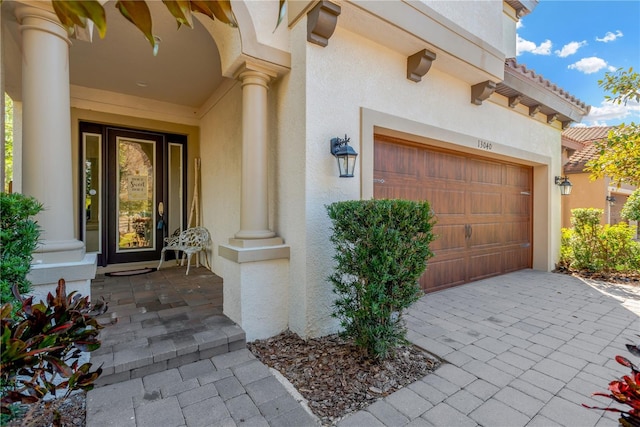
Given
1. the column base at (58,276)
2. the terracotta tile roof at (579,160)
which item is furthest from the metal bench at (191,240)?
the terracotta tile roof at (579,160)

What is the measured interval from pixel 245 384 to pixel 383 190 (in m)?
2.78

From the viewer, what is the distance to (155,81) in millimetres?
4680

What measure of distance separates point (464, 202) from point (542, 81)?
308cm

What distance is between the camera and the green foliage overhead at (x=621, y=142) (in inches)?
197

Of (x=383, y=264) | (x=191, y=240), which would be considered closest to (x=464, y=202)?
(x=383, y=264)

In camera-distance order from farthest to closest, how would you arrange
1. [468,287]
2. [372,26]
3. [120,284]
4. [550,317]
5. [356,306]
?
[468,287], [120,284], [550,317], [372,26], [356,306]

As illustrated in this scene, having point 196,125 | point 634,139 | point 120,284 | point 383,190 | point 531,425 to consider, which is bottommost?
point 531,425

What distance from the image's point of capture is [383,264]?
96.1 inches

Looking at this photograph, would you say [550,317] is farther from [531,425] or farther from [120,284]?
[120,284]

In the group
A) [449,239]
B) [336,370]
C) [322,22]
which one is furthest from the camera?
[449,239]

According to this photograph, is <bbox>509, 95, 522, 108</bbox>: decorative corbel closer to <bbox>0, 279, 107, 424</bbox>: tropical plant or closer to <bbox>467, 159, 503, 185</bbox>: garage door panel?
<bbox>467, 159, 503, 185</bbox>: garage door panel

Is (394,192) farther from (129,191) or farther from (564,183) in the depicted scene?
(564,183)

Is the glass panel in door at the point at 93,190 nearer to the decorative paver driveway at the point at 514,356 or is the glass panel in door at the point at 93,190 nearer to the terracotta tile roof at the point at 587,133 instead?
the decorative paver driveway at the point at 514,356

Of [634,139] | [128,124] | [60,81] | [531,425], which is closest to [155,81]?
[128,124]
